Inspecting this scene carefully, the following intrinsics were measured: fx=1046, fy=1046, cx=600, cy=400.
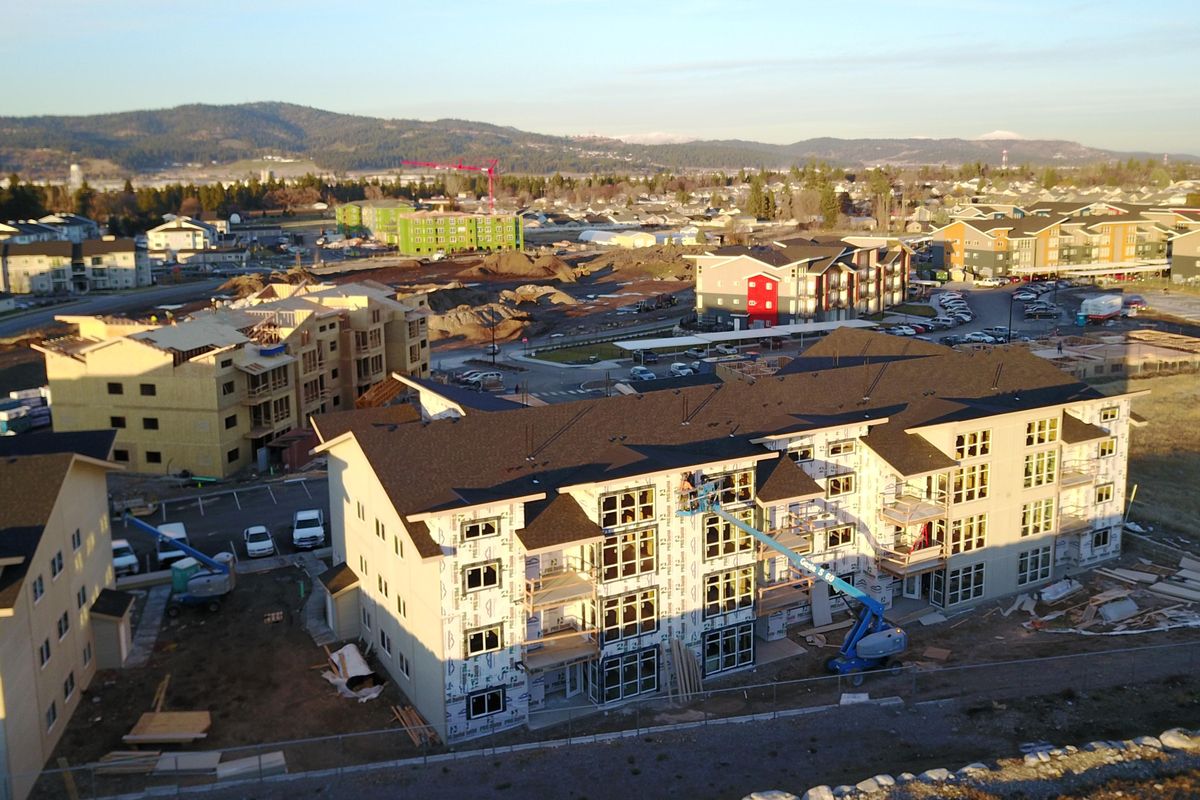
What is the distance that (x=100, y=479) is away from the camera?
2942cm

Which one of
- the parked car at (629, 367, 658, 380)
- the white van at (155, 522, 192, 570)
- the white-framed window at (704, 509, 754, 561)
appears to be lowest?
the white van at (155, 522, 192, 570)

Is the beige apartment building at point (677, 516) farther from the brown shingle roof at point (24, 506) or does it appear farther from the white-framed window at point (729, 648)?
the brown shingle roof at point (24, 506)

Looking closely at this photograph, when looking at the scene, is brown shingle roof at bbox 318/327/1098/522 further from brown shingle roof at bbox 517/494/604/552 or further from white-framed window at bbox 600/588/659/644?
white-framed window at bbox 600/588/659/644

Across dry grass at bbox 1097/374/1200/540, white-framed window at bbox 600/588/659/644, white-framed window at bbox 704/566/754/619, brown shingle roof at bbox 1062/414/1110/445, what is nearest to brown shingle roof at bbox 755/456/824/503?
white-framed window at bbox 704/566/754/619

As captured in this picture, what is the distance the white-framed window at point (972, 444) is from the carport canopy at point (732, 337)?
39930mm

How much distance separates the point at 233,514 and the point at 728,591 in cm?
2174

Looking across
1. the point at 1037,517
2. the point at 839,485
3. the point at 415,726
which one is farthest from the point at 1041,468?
the point at 415,726

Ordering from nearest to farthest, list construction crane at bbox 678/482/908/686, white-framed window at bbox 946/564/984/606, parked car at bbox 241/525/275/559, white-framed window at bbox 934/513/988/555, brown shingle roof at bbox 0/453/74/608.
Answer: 1. brown shingle roof at bbox 0/453/74/608
2. construction crane at bbox 678/482/908/686
3. white-framed window at bbox 934/513/988/555
4. white-framed window at bbox 946/564/984/606
5. parked car at bbox 241/525/275/559

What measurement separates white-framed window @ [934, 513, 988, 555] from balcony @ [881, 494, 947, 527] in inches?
23.5

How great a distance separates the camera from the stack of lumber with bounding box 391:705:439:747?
2358 centimetres

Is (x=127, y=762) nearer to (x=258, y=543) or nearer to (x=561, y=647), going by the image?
(x=561, y=647)

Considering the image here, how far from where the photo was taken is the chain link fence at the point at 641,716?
868 inches

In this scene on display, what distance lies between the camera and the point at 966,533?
31266 millimetres

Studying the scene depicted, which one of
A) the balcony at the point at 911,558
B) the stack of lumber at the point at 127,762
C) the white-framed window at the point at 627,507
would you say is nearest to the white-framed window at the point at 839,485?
the balcony at the point at 911,558
